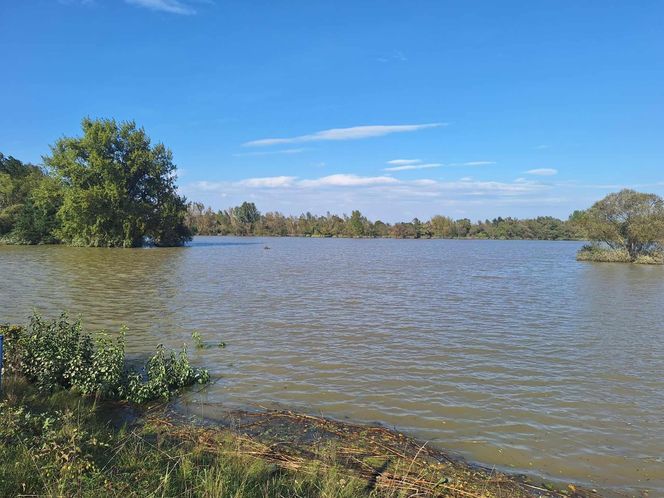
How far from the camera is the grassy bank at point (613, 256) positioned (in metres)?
46.9

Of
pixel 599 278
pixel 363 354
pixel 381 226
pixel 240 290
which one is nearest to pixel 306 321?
pixel 363 354

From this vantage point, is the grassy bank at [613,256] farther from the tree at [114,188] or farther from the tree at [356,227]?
the tree at [356,227]

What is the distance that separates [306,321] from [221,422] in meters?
8.56

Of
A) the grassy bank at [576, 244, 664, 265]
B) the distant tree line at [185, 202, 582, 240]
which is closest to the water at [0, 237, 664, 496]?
the grassy bank at [576, 244, 664, 265]

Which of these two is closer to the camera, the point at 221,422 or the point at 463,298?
the point at 221,422

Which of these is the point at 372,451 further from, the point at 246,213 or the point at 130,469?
the point at 246,213

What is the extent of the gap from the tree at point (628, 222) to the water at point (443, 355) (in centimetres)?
2558

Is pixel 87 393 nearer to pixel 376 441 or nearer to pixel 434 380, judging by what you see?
pixel 376 441

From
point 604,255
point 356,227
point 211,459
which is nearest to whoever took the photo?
point 211,459

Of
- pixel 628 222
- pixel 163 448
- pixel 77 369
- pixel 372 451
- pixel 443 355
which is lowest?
pixel 443 355

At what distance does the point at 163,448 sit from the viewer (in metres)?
5.48

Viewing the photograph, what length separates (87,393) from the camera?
7785mm

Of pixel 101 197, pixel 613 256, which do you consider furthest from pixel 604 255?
pixel 101 197

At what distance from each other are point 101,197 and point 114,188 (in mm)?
2009
